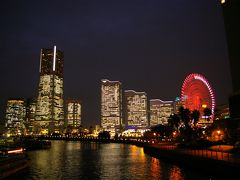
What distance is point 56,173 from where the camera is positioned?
4203cm

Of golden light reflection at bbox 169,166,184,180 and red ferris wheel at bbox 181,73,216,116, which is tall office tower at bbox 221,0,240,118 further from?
golden light reflection at bbox 169,166,184,180

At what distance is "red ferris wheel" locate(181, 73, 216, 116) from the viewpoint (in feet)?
302

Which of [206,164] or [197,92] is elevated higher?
[197,92]

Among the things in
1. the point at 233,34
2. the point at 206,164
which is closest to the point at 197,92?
the point at 233,34

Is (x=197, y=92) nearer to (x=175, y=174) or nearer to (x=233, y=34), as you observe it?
(x=233, y=34)

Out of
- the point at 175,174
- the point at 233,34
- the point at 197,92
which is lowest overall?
the point at 175,174

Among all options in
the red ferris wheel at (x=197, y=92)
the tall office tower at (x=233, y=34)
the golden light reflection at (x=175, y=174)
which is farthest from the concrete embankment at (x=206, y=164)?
the tall office tower at (x=233, y=34)

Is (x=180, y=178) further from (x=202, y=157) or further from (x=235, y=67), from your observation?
(x=235, y=67)

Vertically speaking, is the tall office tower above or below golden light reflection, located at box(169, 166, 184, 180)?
above

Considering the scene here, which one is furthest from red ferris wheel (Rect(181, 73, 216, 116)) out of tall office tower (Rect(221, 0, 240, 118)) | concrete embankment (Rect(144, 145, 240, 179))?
concrete embankment (Rect(144, 145, 240, 179))

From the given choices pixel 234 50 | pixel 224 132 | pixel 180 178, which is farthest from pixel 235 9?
pixel 180 178

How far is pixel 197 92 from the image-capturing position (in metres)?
94.7

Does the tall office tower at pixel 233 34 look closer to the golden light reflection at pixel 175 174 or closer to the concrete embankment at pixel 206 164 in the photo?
the concrete embankment at pixel 206 164

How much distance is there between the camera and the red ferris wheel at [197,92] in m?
92.0
